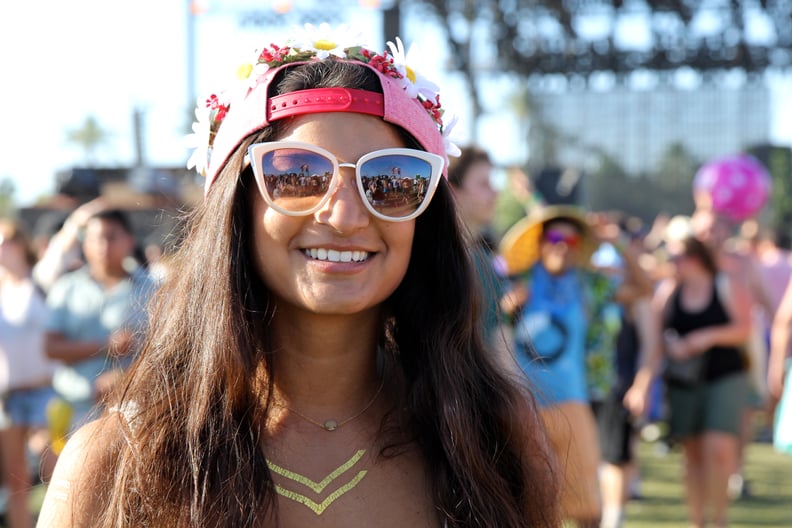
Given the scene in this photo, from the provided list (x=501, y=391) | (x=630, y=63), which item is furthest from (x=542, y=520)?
(x=630, y=63)

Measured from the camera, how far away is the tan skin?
184 centimetres

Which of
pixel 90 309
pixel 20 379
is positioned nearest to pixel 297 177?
pixel 90 309

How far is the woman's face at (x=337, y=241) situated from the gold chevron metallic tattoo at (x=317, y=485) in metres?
0.27

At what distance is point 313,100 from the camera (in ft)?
6.16

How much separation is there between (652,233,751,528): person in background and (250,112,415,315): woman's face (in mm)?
4582

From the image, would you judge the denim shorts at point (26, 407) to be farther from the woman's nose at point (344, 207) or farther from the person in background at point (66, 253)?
the woman's nose at point (344, 207)

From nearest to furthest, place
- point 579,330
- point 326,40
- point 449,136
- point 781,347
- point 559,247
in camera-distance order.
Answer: point 326,40
point 449,136
point 579,330
point 559,247
point 781,347

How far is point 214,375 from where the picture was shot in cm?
190

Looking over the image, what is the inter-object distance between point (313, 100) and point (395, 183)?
0.20 meters

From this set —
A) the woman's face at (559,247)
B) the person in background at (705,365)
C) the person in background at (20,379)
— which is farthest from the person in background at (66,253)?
the person in background at (705,365)

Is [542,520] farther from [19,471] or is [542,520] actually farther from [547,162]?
[547,162]

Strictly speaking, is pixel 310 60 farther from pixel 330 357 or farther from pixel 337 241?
pixel 330 357

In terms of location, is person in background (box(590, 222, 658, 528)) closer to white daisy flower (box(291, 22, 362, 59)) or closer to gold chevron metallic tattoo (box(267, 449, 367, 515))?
white daisy flower (box(291, 22, 362, 59))

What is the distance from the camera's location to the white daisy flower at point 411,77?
2.05 m
